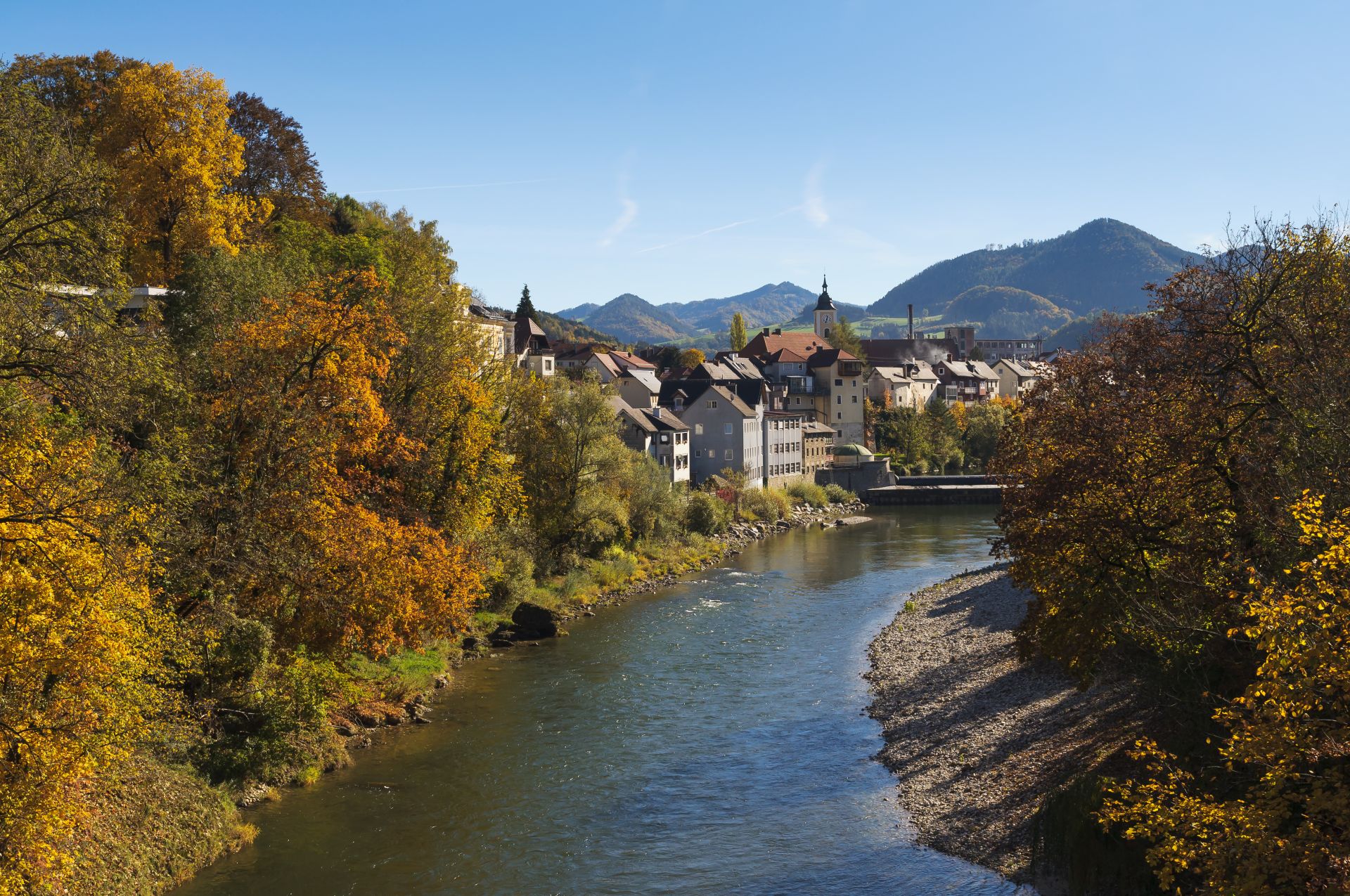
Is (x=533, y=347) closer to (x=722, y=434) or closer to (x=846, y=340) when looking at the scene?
(x=722, y=434)

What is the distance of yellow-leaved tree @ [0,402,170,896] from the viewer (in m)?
14.5

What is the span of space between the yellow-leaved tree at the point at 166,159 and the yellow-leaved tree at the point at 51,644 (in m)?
24.9

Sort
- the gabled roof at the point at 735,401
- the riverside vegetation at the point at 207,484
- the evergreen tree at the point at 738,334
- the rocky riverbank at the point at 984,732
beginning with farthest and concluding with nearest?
1. the evergreen tree at the point at 738,334
2. the gabled roof at the point at 735,401
3. the rocky riverbank at the point at 984,732
4. the riverside vegetation at the point at 207,484

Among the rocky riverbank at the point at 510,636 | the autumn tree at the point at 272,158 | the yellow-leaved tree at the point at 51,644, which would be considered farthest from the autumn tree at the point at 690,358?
the yellow-leaved tree at the point at 51,644

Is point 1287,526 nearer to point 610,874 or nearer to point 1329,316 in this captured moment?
point 1329,316

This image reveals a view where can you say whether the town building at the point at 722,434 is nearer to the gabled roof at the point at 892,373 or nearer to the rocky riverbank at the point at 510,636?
the rocky riverbank at the point at 510,636

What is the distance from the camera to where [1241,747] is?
9695 millimetres

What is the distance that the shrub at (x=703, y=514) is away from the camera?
62.7 metres

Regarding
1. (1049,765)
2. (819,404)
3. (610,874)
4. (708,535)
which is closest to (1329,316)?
(1049,765)

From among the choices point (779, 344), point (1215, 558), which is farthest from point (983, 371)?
point (1215, 558)

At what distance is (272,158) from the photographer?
53.7 metres

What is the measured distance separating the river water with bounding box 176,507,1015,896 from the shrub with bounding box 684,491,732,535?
23.4 meters

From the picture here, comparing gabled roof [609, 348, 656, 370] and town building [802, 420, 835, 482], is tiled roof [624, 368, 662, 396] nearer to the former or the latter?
gabled roof [609, 348, 656, 370]

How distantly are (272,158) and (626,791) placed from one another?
138ft
